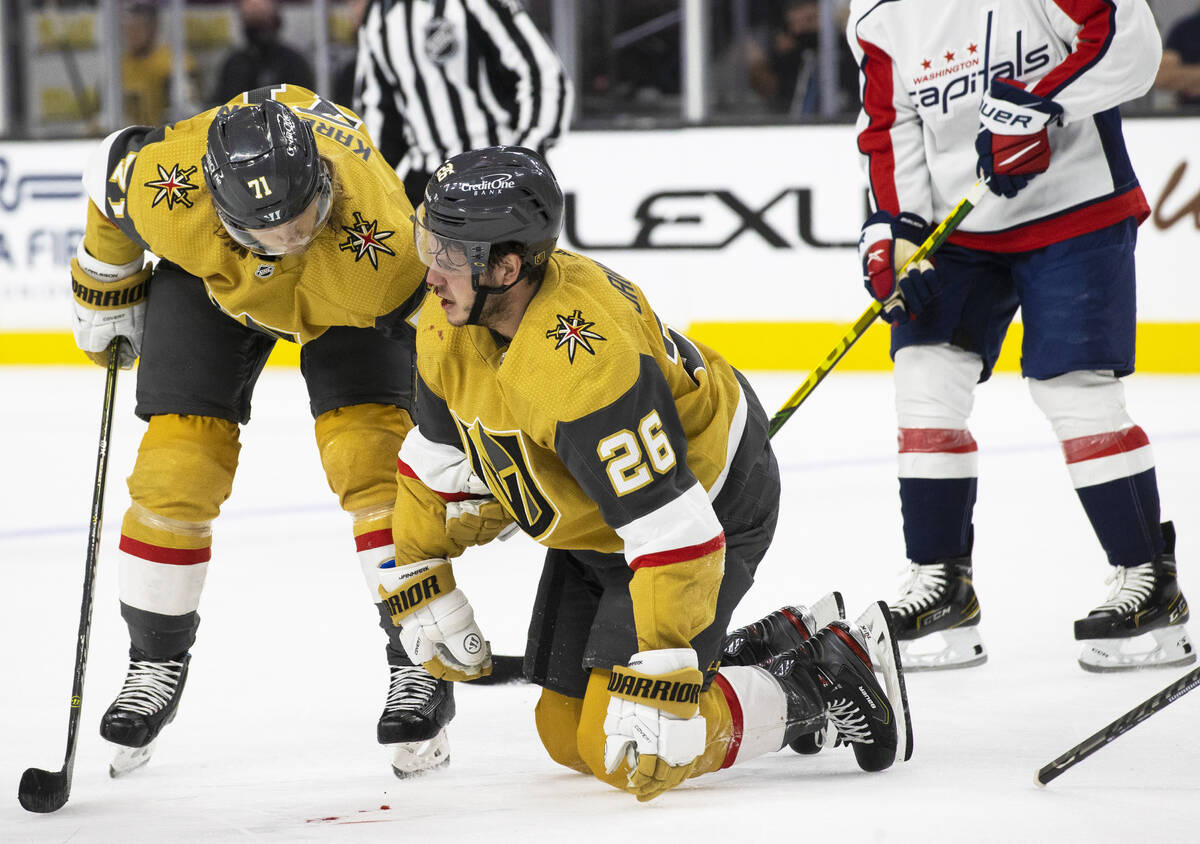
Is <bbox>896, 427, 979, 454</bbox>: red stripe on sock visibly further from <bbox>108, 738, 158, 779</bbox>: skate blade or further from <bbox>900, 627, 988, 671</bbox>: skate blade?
→ <bbox>108, 738, 158, 779</bbox>: skate blade

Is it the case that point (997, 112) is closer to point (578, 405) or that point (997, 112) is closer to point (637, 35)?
point (578, 405)

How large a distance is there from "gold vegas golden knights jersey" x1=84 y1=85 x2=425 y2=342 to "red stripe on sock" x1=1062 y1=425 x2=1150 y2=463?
117 cm

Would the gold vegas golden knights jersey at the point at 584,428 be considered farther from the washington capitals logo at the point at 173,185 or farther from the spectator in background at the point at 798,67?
the spectator in background at the point at 798,67

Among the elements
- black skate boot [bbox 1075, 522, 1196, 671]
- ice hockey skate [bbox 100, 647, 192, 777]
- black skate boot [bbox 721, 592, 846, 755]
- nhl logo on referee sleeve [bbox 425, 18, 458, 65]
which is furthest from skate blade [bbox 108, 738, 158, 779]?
nhl logo on referee sleeve [bbox 425, 18, 458, 65]

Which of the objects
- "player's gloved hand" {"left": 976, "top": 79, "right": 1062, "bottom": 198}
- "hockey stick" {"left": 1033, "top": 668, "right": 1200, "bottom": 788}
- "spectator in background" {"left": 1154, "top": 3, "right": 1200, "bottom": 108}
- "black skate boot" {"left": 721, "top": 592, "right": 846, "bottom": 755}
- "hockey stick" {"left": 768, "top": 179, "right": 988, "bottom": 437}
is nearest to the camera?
"hockey stick" {"left": 1033, "top": 668, "right": 1200, "bottom": 788}

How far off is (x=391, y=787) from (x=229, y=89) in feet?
18.7

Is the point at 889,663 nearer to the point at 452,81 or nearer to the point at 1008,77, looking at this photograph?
the point at 1008,77

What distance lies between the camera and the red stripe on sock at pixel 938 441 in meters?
2.69

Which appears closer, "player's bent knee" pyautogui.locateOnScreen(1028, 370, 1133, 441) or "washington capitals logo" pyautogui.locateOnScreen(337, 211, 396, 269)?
"washington capitals logo" pyautogui.locateOnScreen(337, 211, 396, 269)

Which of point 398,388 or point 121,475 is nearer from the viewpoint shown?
point 398,388

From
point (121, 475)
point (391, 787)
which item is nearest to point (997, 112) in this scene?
point (391, 787)

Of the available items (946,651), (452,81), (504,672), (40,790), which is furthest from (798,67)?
(40,790)

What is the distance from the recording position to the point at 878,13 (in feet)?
8.89

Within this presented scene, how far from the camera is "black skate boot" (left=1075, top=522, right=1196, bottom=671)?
2.53 meters
